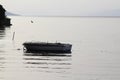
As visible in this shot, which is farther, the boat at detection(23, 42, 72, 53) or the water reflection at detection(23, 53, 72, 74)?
the boat at detection(23, 42, 72, 53)

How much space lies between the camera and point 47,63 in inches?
2704

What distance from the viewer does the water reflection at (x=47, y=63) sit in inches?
2384

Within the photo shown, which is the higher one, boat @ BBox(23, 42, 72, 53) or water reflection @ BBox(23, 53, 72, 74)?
boat @ BBox(23, 42, 72, 53)

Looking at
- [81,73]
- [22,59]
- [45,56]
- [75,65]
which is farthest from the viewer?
[45,56]

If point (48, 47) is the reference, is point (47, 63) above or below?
below

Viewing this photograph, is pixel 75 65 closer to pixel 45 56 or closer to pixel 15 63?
pixel 15 63

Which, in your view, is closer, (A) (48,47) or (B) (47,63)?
(B) (47,63)

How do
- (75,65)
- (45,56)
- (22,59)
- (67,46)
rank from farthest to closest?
(67,46)
(45,56)
(22,59)
(75,65)

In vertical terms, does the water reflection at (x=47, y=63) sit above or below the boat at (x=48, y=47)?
below

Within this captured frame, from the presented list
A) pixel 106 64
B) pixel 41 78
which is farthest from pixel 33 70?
pixel 106 64

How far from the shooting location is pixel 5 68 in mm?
60312

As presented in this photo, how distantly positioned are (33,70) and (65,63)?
10.9m

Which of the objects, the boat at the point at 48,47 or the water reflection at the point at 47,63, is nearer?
the water reflection at the point at 47,63

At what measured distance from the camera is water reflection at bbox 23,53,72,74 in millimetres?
60562
